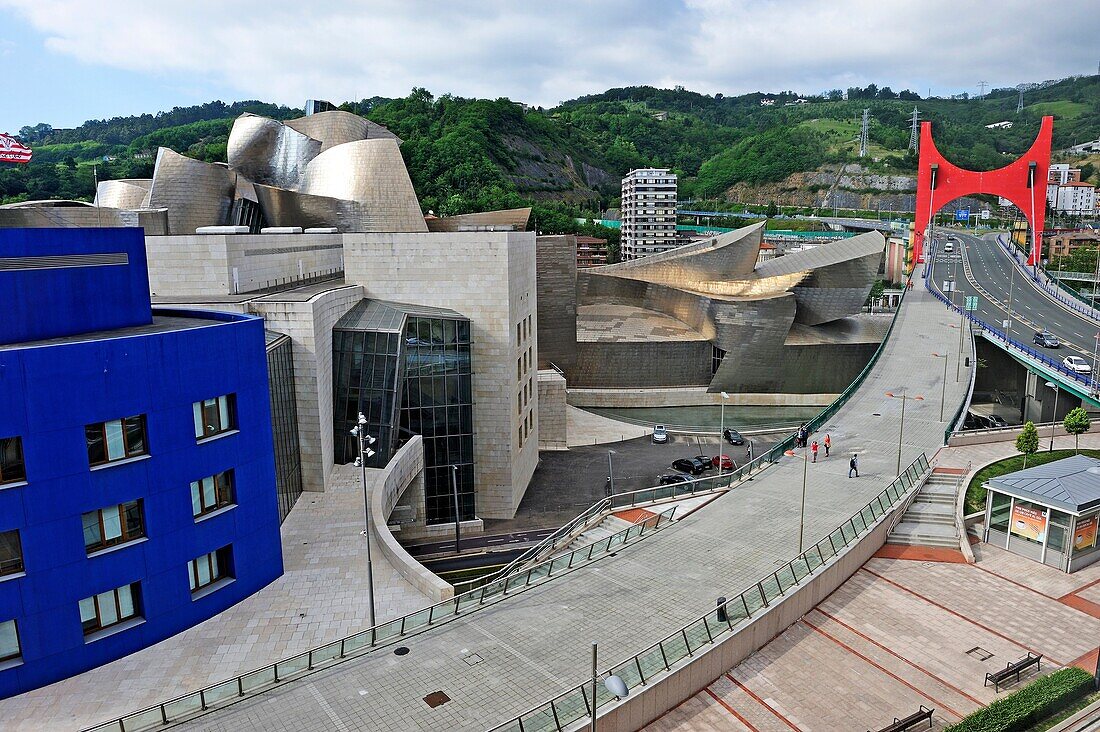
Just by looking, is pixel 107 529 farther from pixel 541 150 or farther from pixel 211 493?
pixel 541 150

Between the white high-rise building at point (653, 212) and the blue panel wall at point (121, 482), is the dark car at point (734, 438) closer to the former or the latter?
the blue panel wall at point (121, 482)

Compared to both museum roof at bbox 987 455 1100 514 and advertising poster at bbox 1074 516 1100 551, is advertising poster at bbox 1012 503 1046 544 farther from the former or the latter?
advertising poster at bbox 1074 516 1100 551

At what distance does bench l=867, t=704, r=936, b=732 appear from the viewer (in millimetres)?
14141

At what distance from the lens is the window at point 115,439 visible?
14.5 meters

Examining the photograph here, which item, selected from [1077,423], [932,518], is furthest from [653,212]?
[932,518]

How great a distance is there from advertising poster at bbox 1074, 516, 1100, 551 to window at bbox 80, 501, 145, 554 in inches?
950

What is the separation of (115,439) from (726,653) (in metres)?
13.2

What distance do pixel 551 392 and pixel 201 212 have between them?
2429cm

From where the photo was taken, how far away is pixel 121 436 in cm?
1490

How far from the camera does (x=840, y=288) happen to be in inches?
2073

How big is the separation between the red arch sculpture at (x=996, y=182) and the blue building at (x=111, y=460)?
3354 inches

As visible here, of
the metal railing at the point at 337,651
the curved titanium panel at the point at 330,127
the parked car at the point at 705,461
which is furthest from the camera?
the curved titanium panel at the point at 330,127

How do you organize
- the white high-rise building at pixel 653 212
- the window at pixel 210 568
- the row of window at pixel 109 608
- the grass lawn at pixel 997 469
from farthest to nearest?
the white high-rise building at pixel 653 212
the grass lawn at pixel 997 469
the window at pixel 210 568
the row of window at pixel 109 608

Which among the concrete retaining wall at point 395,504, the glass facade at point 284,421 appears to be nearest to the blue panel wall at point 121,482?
the concrete retaining wall at point 395,504
